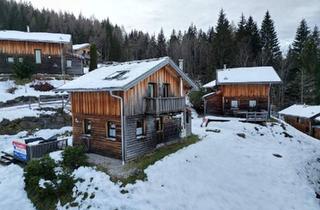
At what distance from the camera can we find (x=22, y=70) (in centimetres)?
3431

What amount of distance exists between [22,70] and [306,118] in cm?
3772

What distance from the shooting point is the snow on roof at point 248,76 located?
107 feet

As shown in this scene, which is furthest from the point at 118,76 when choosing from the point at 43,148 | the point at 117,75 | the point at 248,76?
the point at 248,76

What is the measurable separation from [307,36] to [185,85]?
5147cm

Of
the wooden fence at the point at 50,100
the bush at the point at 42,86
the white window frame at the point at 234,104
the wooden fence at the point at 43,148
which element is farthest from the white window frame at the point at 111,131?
the white window frame at the point at 234,104

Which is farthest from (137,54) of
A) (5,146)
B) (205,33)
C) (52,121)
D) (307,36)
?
(5,146)

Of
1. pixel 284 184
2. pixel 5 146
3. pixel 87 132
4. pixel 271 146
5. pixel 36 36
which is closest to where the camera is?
pixel 284 184

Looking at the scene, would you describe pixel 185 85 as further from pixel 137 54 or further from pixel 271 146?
pixel 137 54

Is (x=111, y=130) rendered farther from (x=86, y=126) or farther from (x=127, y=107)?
(x=86, y=126)

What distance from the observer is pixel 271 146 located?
23781 mm

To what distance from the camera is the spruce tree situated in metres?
56.7

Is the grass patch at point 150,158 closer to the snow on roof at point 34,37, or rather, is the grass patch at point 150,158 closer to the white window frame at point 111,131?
the white window frame at point 111,131

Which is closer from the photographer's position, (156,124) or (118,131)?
(118,131)

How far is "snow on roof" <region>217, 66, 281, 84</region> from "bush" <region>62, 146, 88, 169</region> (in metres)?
22.6
